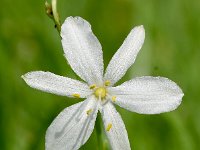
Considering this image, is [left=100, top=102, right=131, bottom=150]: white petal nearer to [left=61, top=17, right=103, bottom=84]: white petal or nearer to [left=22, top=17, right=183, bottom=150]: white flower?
[left=22, top=17, right=183, bottom=150]: white flower

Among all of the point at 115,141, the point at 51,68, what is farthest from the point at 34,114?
the point at 115,141

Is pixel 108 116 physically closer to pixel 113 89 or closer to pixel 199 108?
pixel 113 89

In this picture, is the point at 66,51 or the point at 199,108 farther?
the point at 199,108

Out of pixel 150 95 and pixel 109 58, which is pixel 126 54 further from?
pixel 109 58

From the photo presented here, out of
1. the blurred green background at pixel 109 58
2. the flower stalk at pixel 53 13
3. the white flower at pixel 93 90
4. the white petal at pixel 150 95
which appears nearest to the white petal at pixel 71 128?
the white flower at pixel 93 90

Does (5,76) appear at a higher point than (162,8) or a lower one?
lower

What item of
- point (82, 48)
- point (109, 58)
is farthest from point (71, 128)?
point (109, 58)

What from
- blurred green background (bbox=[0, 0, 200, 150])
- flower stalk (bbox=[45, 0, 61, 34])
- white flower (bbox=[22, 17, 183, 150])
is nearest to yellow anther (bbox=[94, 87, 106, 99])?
white flower (bbox=[22, 17, 183, 150])

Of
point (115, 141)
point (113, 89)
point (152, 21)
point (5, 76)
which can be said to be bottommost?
point (115, 141)
